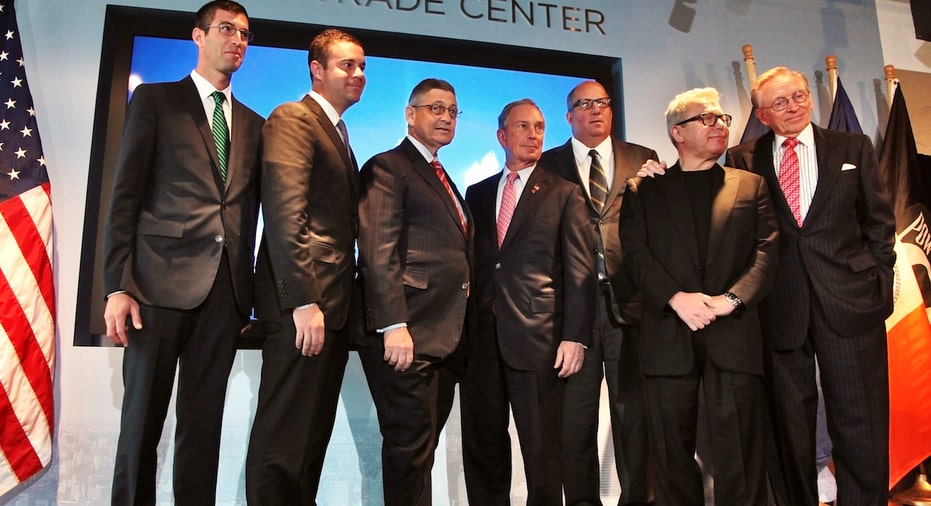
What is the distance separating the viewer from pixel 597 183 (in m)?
2.96

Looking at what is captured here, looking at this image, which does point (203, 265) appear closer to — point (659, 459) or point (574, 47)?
point (659, 459)

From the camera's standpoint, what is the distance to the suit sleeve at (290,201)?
209 cm

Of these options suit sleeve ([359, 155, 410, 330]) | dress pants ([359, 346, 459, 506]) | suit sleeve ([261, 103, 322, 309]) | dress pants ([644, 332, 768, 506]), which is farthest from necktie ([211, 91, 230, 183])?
dress pants ([644, 332, 768, 506])

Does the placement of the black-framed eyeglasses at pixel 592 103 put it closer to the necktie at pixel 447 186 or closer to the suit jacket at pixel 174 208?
the necktie at pixel 447 186

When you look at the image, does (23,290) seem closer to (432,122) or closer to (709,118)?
(432,122)

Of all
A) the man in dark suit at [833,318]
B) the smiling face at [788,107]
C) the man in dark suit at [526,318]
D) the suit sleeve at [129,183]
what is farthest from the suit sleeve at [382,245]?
the smiling face at [788,107]

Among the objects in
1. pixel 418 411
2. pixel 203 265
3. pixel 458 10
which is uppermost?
pixel 458 10

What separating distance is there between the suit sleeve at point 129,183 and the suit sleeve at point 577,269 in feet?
4.71

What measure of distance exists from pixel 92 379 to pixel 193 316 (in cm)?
136

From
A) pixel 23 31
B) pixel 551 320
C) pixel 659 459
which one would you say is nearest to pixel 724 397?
pixel 659 459

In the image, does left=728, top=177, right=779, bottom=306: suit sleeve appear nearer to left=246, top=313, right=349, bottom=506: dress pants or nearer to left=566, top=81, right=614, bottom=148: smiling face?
left=566, top=81, right=614, bottom=148: smiling face

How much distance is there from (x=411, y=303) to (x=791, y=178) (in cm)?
157

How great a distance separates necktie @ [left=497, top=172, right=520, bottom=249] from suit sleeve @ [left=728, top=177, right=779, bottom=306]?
→ 843 millimetres

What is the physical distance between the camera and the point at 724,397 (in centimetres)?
233
